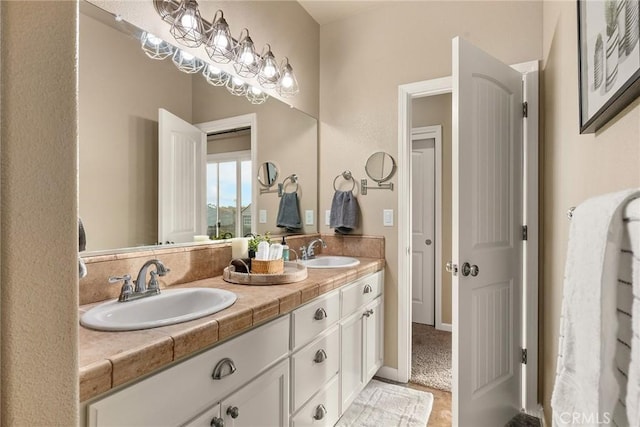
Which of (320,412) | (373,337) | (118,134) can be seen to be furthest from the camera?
(373,337)

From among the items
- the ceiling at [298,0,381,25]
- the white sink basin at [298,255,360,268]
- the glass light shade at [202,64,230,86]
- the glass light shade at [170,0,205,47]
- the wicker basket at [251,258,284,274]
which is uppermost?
the ceiling at [298,0,381,25]

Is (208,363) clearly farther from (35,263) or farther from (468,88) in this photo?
(468,88)

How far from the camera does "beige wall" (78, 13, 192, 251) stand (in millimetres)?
1276

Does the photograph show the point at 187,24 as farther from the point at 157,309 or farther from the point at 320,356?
the point at 320,356

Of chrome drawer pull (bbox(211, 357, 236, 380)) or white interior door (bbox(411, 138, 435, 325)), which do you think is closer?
chrome drawer pull (bbox(211, 357, 236, 380))

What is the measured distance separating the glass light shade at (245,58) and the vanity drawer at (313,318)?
4.58 feet

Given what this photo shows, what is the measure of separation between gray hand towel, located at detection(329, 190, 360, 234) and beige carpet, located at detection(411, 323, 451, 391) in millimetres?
1214

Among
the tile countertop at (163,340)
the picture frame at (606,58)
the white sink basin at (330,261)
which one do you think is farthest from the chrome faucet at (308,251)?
the picture frame at (606,58)

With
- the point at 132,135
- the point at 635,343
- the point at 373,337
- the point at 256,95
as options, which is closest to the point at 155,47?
the point at 132,135

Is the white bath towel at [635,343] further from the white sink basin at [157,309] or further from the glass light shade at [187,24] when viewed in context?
the glass light shade at [187,24]

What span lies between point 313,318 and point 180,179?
0.96 metres

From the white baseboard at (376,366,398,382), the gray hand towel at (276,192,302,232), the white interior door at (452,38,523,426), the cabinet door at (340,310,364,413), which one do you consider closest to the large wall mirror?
the gray hand towel at (276,192,302,232)

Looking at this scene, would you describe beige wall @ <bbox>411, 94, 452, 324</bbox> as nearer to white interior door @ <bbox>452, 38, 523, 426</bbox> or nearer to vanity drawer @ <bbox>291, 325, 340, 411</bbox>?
white interior door @ <bbox>452, 38, 523, 426</bbox>

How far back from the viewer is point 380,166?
Result: 247 centimetres
